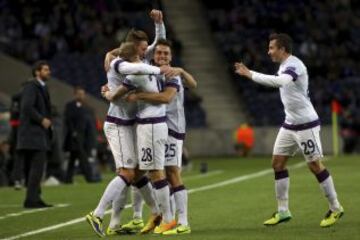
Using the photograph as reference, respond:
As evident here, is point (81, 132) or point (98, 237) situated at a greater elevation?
point (81, 132)

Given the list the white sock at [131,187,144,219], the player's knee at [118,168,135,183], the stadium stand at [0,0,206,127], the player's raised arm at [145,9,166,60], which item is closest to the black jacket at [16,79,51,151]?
the white sock at [131,187,144,219]

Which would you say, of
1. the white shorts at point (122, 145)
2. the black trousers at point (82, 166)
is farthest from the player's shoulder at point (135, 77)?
the black trousers at point (82, 166)

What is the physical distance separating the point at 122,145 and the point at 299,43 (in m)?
29.5

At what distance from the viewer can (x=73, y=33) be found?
40.5 metres

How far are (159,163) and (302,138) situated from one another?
74.4 inches

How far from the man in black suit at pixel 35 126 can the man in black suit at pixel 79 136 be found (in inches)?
281

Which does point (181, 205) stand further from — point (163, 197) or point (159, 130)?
point (159, 130)

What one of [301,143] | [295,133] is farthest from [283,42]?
[301,143]

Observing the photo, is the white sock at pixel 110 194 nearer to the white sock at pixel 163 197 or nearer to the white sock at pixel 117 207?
the white sock at pixel 117 207

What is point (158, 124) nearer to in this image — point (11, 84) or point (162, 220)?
point (162, 220)

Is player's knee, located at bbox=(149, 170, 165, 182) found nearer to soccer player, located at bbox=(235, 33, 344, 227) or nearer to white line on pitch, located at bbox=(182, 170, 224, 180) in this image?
soccer player, located at bbox=(235, 33, 344, 227)

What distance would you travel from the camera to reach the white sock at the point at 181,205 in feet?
41.5

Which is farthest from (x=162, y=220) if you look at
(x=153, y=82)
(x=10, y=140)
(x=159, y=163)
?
(x=10, y=140)

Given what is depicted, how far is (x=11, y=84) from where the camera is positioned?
33.4 metres
